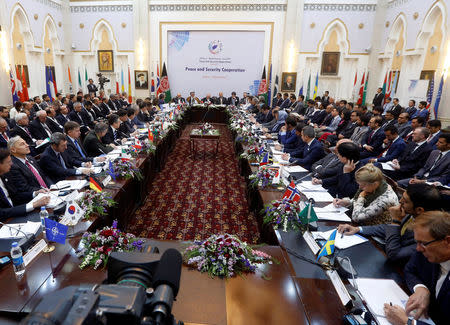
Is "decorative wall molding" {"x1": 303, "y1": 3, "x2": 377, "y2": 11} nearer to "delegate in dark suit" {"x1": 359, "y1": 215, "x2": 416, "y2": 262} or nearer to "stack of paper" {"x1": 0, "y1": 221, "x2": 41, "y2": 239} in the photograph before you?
"delegate in dark suit" {"x1": 359, "y1": 215, "x2": 416, "y2": 262}

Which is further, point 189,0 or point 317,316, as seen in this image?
point 189,0

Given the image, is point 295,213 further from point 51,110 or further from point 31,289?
point 51,110

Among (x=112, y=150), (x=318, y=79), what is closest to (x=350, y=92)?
(x=318, y=79)

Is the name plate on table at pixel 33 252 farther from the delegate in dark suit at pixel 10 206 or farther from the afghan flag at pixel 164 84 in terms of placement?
the afghan flag at pixel 164 84

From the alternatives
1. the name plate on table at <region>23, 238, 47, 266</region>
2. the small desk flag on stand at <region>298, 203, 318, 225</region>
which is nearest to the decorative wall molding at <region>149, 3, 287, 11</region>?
the small desk flag on stand at <region>298, 203, 318, 225</region>

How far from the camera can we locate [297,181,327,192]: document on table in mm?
3096

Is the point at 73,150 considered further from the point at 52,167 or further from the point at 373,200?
the point at 373,200

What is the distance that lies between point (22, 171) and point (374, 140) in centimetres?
566

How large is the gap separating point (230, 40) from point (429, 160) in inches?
402

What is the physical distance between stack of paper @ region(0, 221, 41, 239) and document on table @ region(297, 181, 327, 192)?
246 centimetres

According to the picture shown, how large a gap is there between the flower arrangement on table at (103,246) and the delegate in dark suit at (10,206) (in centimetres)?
82

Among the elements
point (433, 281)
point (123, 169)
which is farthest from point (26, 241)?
point (433, 281)

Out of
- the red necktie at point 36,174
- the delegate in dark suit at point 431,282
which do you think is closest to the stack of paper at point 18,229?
the red necktie at point 36,174

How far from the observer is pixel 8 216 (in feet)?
7.49
